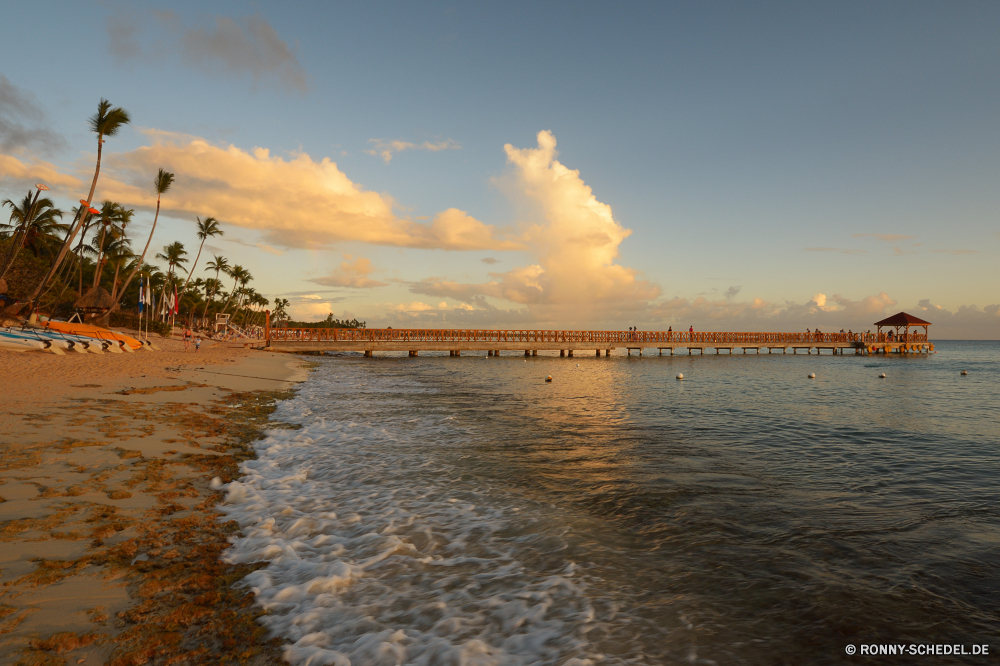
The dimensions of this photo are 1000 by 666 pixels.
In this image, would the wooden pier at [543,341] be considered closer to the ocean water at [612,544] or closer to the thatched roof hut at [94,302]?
the thatched roof hut at [94,302]

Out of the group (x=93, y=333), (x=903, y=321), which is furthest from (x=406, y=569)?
(x=903, y=321)

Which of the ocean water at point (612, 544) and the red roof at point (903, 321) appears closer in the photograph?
the ocean water at point (612, 544)

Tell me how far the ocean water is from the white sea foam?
2 cm

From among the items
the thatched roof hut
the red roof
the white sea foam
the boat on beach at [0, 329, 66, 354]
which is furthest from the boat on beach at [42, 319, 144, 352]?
the red roof

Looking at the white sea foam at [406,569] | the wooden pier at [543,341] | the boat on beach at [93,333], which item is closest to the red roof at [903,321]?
the wooden pier at [543,341]

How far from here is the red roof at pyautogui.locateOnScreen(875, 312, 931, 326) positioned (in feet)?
201

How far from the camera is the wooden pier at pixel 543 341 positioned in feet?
170

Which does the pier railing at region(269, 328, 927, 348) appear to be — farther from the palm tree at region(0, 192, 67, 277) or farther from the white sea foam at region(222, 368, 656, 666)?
the white sea foam at region(222, 368, 656, 666)

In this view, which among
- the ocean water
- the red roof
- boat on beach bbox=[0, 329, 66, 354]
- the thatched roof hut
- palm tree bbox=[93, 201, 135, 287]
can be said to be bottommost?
the ocean water

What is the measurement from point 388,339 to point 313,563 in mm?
50834

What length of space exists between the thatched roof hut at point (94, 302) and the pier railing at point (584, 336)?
1503 cm

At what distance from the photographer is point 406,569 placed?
4.67 m

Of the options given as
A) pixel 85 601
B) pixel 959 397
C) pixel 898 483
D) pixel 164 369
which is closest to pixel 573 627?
pixel 85 601

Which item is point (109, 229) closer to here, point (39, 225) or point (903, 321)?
point (39, 225)
